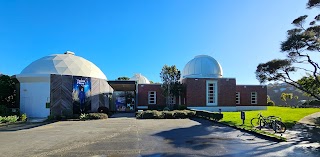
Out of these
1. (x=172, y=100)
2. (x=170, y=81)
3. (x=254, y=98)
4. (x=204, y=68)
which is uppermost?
(x=204, y=68)

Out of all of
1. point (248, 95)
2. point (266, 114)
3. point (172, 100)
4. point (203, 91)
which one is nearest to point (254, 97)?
point (248, 95)

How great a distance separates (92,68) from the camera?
35125 millimetres

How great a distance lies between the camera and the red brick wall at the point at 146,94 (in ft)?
111

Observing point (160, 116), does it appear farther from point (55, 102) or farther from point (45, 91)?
point (45, 91)

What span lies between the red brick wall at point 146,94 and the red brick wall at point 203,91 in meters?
3.98

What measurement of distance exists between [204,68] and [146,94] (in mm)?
8778

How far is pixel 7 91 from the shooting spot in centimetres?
2998

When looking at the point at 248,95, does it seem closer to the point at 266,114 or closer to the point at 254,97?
the point at 254,97

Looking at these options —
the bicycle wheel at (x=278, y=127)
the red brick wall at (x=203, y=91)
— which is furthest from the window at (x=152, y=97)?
the bicycle wheel at (x=278, y=127)

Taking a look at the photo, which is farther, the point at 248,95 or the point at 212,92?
the point at 248,95

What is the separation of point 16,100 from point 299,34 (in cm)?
3104

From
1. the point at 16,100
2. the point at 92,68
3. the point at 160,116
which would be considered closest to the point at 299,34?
the point at 160,116

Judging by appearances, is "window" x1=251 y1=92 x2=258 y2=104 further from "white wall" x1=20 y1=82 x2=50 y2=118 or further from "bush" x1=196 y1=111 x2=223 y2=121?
"white wall" x1=20 y1=82 x2=50 y2=118

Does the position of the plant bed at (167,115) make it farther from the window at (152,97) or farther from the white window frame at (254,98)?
the white window frame at (254,98)
